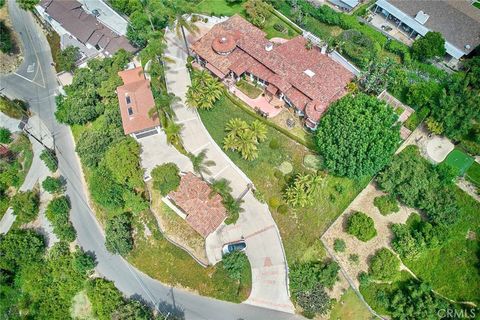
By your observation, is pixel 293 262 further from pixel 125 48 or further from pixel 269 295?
pixel 125 48

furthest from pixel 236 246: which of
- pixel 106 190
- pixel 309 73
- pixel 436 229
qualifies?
pixel 309 73

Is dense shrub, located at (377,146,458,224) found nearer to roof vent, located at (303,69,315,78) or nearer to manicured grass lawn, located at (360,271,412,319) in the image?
manicured grass lawn, located at (360,271,412,319)

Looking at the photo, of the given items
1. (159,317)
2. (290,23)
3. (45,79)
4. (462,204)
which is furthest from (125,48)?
(462,204)

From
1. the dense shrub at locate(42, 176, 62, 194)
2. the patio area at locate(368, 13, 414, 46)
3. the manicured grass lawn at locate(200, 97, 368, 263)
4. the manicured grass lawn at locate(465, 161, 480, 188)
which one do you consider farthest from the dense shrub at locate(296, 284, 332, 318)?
the patio area at locate(368, 13, 414, 46)

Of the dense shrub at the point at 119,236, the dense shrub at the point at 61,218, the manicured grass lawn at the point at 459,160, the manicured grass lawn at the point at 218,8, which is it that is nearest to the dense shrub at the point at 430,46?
the manicured grass lawn at the point at 459,160

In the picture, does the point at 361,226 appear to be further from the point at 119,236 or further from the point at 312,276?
the point at 119,236

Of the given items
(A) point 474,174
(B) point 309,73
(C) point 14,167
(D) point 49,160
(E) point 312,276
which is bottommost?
(C) point 14,167
